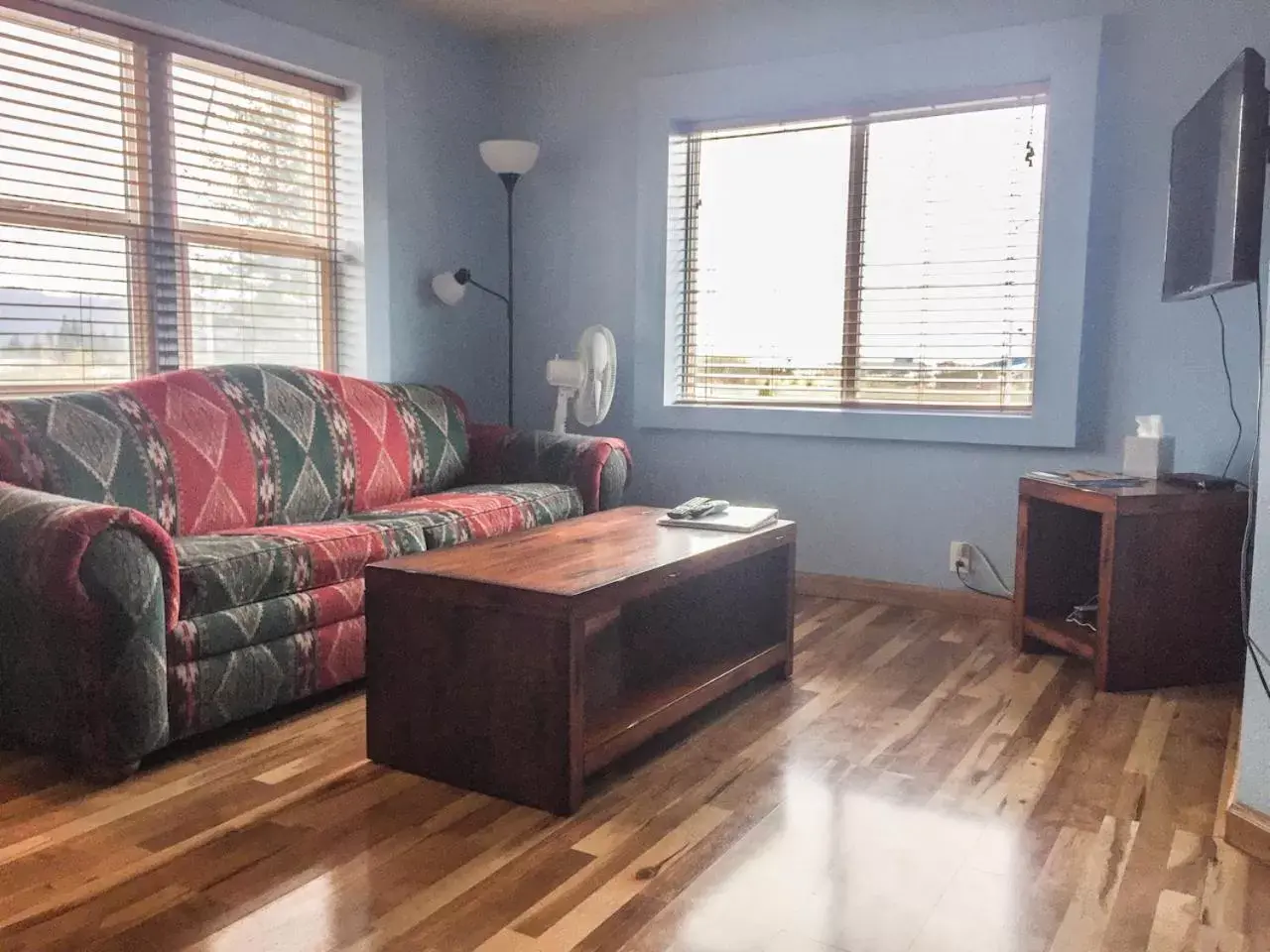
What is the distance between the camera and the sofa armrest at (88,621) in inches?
82.8

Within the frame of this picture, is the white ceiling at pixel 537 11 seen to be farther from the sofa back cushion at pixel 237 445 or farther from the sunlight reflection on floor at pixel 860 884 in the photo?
the sunlight reflection on floor at pixel 860 884

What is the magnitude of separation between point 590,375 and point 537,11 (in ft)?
4.91

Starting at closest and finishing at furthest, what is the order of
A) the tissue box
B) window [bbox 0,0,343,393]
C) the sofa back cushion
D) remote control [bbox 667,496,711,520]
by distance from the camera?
1. the sofa back cushion
2. remote control [bbox 667,496,711,520]
3. window [bbox 0,0,343,393]
4. the tissue box

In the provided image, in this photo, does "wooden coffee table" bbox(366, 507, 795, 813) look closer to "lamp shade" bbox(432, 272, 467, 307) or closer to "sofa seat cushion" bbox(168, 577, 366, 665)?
"sofa seat cushion" bbox(168, 577, 366, 665)

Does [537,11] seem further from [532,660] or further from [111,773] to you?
[111,773]

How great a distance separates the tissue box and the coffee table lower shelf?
1.27m

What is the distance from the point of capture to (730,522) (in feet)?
9.21

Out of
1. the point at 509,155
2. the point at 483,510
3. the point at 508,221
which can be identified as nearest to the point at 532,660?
the point at 483,510

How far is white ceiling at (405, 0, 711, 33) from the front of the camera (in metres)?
4.08

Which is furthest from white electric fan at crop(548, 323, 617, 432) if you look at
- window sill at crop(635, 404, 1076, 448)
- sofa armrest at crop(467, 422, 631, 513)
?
window sill at crop(635, 404, 1076, 448)

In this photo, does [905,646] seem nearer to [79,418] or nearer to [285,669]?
[285,669]

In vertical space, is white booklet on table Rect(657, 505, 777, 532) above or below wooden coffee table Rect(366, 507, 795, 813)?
above

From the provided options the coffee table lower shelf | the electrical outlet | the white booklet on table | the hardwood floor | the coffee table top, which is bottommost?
the hardwood floor

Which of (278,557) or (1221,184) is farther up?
(1221,184)
